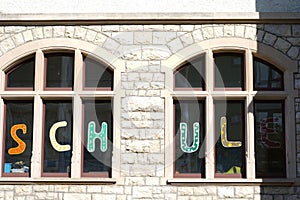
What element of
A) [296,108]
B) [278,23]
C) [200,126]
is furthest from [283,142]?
[278,23]

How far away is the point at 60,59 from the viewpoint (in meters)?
9.16

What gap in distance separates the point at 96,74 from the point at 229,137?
2268 mm

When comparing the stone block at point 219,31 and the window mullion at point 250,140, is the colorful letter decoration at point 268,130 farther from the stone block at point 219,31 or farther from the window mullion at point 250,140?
the stone block at point 219,31

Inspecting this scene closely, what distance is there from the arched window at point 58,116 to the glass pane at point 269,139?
2.24 meters

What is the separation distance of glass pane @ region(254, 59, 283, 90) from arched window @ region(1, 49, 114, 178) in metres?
2.24

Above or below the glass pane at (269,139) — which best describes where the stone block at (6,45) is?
above

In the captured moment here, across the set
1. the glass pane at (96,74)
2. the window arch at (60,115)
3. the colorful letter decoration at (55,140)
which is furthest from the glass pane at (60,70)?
the colorful letter decoration at (55,140)

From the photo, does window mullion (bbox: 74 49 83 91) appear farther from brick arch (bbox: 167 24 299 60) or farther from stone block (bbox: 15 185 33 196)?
stone block (bbox: 15 185 33 196)

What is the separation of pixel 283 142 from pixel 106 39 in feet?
10.3

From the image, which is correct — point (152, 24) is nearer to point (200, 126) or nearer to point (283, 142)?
point (200, 126)

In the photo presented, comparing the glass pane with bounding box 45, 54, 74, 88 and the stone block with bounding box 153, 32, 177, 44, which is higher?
the stone block with bounding box 153, 32, 177, 44

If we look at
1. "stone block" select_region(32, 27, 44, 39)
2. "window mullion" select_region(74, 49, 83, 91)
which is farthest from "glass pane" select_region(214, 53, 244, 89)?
"stone block" select_region(32, 27, 44, 39)

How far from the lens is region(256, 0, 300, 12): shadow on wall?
8992 mm

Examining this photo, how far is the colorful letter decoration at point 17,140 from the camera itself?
8945mm
